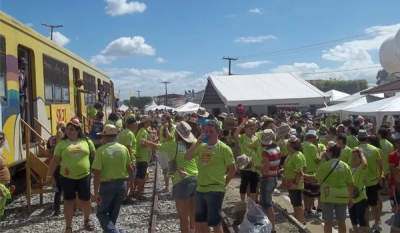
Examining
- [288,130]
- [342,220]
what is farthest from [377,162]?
[288,130]

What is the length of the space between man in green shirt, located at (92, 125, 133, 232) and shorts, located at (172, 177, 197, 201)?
2.35 ft

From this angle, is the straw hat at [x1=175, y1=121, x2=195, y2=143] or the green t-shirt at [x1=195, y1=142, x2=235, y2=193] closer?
the green t-shirt at [x1=195, y1=142, x2=235, y2=193]

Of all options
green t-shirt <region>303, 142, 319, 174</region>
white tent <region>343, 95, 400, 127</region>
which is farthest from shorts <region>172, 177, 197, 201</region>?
white tent <region>343, 95, 400, 127</region>

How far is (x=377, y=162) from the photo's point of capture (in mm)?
7035

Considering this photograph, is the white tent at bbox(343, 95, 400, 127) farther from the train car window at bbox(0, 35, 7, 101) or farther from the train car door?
the train car window at bbox(0, 35, 7, 101)

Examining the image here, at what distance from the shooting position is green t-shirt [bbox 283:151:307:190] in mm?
7078

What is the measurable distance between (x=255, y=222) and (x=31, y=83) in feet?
17.9

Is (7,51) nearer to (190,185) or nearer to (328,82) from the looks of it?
(190,185)

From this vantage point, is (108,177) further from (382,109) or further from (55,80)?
(382,109)

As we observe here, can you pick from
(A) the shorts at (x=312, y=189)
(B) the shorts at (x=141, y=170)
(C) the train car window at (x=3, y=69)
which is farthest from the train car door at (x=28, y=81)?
(A) the shorts at (x=312, y=189)

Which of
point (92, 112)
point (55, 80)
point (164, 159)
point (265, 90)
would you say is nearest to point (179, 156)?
point (164, 159)

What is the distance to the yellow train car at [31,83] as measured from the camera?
7527mm

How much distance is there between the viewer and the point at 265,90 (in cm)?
2258

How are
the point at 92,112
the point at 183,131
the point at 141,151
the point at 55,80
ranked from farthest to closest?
the point at 92,112 < the point at 55,80 < the point at 141,151 < the point at 183,131
